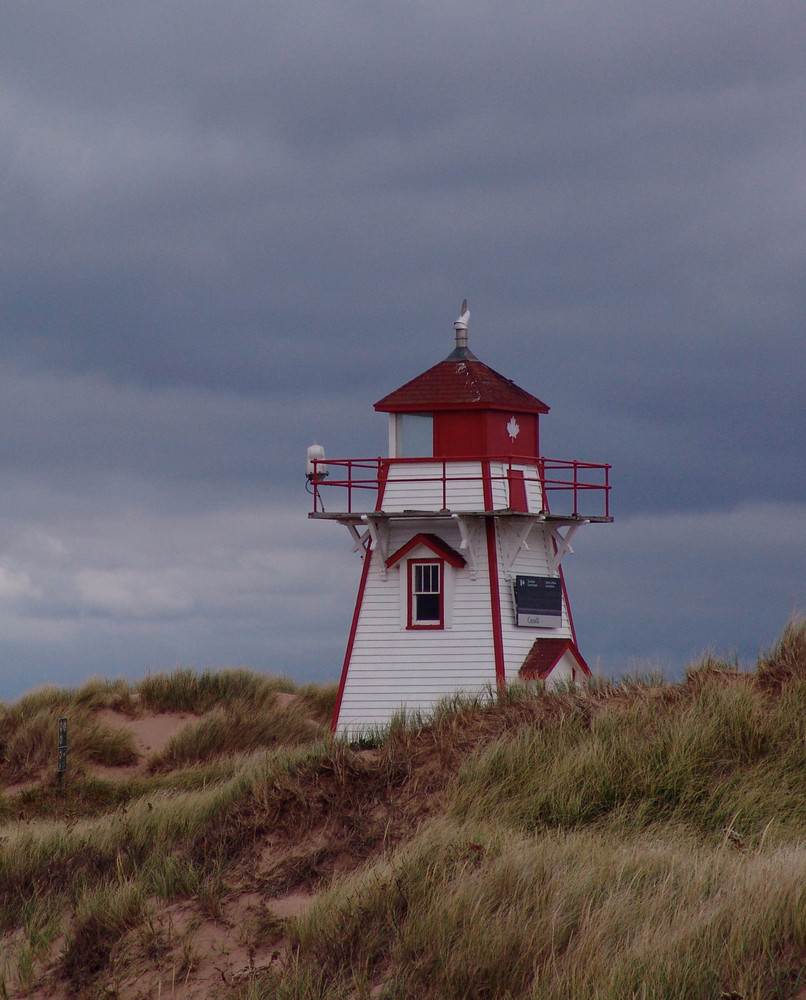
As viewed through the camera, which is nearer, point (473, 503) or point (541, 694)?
point (541, 694)

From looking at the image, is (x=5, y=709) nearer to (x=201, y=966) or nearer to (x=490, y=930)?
(x=201, y=966)

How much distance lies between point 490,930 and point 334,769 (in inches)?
162

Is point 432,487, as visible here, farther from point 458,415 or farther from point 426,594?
point 426,594

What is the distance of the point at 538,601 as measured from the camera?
26.7 m

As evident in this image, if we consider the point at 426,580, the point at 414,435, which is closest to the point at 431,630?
the point at 426,580

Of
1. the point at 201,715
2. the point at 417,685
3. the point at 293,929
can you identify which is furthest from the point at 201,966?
the point at 201,715

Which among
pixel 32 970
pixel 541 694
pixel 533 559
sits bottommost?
pixel 32 970

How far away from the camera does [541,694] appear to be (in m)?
15.0

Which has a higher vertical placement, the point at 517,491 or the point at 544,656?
the point at 517,491

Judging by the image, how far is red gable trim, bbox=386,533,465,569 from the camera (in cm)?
2605

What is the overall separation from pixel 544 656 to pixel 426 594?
Result: 2704 millimetres

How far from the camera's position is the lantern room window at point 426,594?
26.0 m

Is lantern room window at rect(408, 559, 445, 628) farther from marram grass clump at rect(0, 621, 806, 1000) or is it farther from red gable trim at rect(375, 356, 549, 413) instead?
marram grass clump at rect(0, 621, 806, 1000)

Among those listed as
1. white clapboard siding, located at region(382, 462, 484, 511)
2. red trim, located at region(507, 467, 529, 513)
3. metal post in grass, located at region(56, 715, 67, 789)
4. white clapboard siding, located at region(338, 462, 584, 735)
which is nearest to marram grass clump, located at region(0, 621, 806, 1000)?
white clapboard siding, located at region(338, 462, 584, 735)
